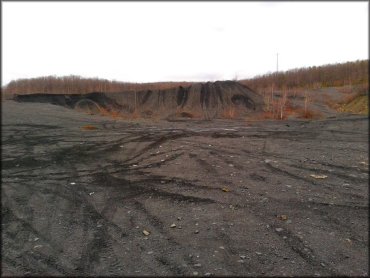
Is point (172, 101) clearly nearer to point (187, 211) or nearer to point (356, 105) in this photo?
point (356, 105)

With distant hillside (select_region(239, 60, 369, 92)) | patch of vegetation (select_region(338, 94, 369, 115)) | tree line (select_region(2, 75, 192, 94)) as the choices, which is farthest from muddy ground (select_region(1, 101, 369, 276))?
tree line (select_region(2, 75, 192, 94))

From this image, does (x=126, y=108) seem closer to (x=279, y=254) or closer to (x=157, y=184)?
(x=157, y=184)

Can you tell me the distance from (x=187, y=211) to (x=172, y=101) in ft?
84.6

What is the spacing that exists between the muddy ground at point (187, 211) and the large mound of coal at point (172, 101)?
1851 centimetres

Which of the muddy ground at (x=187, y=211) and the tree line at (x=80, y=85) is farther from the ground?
the tree line at (x=80, y=85)

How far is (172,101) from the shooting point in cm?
3008

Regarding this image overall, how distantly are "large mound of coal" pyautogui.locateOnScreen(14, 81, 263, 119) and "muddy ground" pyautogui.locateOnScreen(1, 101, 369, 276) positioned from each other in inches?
729

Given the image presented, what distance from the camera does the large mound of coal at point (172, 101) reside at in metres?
27.9

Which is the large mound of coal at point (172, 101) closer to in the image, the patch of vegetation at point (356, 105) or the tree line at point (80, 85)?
the tree line at point (80, 85)

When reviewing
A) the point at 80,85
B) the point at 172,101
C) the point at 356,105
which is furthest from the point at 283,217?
the point at 80,85

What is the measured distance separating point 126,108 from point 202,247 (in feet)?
89.8

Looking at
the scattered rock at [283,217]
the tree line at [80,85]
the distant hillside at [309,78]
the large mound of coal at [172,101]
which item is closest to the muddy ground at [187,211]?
the scattered rock at [283,217]

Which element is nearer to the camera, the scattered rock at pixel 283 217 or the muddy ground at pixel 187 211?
the muddy ground at pixel 187 211

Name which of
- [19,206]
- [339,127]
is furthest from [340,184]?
[339,127]
